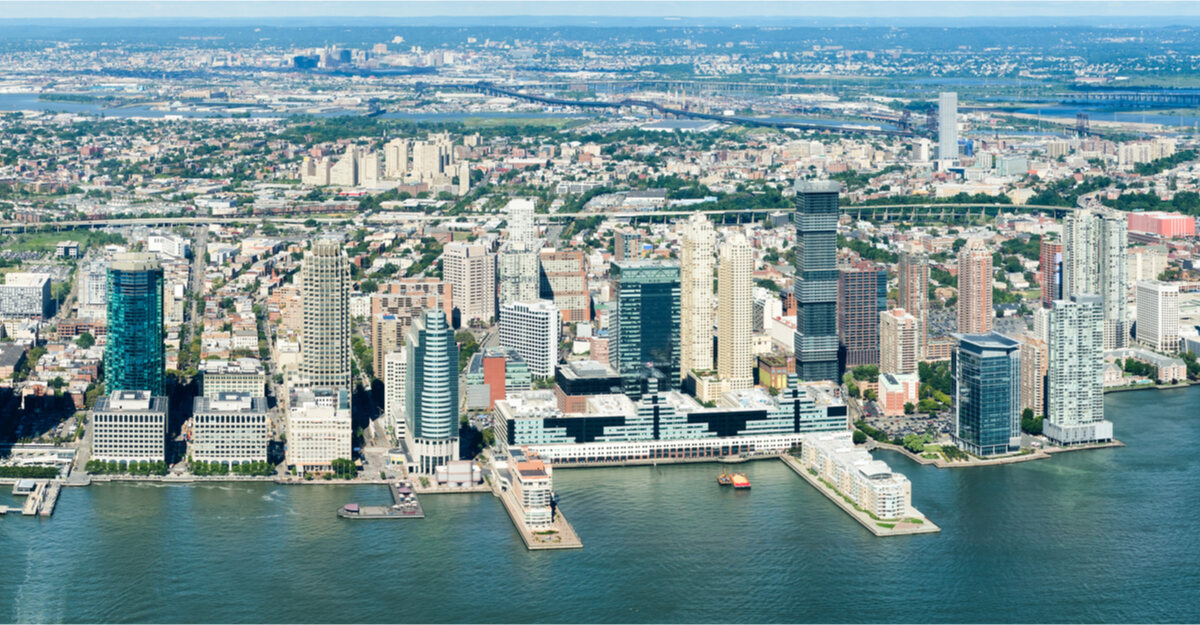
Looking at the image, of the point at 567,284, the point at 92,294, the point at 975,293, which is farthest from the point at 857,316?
the point at 92,294

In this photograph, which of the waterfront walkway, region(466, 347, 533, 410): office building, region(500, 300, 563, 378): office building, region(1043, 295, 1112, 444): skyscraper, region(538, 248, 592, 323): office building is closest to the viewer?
the waterfront walkway

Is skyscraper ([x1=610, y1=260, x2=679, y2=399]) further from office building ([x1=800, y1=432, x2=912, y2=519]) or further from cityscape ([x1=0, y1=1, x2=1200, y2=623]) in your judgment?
office building ([x1=800, y1=432, x2=912, y2=519])

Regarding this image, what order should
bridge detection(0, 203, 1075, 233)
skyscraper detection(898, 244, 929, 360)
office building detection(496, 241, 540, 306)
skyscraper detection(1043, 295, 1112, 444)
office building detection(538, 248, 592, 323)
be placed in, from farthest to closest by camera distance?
bridge detection(0, 203, 1075, 233)
office building detection(538, 248, 592, 323)
office building detection(496, 241, 540, 306)
skyscraper detection(898, 244, 929, 360)
skyscraper detection(1043, 295, 1112, 444)

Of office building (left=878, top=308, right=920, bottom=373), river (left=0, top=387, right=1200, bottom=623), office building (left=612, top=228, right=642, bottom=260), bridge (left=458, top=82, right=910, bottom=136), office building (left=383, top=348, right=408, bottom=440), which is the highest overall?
bridge (left=458, top=82, right=910, bottom=136)

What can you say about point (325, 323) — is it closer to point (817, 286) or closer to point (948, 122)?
point (817, 286)

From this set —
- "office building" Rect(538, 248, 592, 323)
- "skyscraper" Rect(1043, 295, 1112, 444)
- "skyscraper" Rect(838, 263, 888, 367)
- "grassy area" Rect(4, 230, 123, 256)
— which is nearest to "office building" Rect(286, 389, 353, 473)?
"skyscraper" Rect(838, 263, 888, 367)

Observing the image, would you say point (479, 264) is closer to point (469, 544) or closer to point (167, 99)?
point (469, 544)

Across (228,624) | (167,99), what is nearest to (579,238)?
(228,624)
